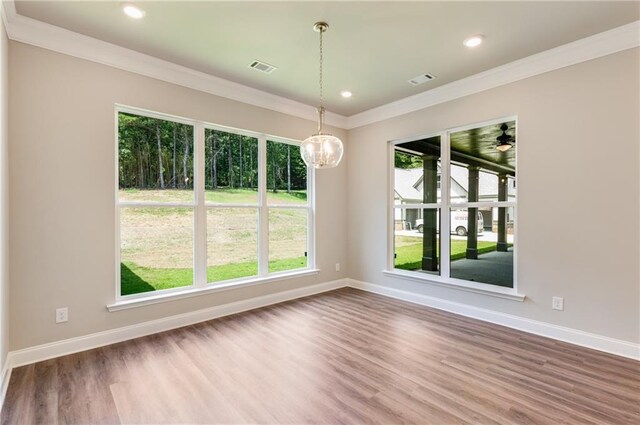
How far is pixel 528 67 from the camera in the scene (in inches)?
131

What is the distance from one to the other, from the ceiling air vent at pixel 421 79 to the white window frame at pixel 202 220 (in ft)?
6.31

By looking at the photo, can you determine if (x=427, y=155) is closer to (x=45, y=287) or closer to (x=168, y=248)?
Answer: (x=168, y=248)

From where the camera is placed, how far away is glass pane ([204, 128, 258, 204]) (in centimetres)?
394

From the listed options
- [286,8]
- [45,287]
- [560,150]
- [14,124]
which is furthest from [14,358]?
[560,150]

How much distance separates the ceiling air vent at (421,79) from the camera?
12.2 feet

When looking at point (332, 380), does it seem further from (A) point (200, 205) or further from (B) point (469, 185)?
(B) point (469, 185)

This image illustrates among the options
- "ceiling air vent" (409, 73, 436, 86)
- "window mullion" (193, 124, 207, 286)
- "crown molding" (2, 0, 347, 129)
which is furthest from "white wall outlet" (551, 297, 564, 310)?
"crown molding" (2, 0, 347, 129)

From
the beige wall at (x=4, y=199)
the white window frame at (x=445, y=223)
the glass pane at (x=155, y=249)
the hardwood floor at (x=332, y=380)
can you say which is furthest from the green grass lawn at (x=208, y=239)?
the white window frame at (x=445, y=223)

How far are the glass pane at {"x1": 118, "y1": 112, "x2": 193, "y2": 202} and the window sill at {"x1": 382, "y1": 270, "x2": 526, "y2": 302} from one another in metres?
3.26

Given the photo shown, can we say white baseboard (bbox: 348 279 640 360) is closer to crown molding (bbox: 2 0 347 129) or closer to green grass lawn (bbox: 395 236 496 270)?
green grass lawn (bbox: 395 236 496 270)

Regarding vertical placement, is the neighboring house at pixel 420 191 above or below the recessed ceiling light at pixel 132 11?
below

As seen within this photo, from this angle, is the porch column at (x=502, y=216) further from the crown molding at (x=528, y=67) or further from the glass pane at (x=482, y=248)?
the crown molding at (x=528, y=67)

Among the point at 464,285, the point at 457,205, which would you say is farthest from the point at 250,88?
the point at 464,285

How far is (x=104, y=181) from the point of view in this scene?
308cm
